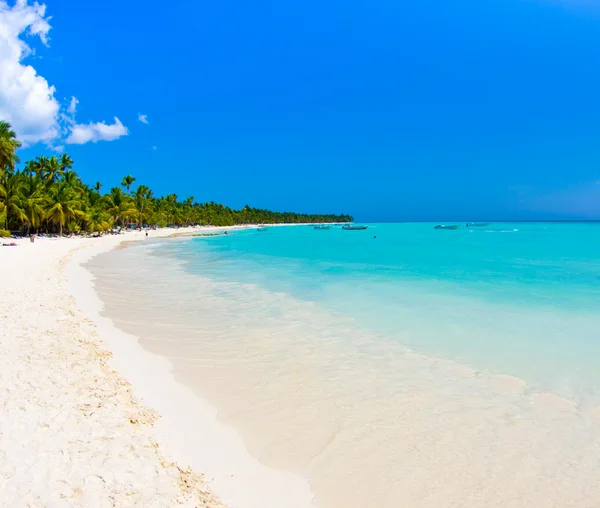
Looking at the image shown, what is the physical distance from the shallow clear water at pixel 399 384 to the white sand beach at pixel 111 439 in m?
0.36

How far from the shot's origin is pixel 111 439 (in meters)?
4.07

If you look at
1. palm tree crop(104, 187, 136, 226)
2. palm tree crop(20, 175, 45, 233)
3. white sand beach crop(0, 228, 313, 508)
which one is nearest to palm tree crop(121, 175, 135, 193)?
palm tree crop(104, 187, 136, 226)

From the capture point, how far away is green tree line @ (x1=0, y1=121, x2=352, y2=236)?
38781 millimetres

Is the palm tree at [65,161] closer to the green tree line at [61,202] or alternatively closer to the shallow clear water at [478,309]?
the green tree line at [61,202]

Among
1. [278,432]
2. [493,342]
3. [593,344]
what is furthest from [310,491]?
[593,344]

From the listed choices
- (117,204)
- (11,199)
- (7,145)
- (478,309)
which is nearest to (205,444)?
(478,309)

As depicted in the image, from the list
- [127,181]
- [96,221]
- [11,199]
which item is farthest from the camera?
[127,181]

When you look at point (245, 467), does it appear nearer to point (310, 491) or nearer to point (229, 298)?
point (310, 491)

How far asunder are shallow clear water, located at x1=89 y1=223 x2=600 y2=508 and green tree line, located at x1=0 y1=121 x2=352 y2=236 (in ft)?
103

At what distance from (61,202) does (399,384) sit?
168 feet

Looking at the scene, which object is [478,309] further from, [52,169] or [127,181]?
[127,181]

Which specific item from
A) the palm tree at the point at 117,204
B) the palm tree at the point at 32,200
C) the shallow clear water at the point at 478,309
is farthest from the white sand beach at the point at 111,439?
the palm tree at the point at 117,204

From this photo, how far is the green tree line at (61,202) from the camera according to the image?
38.8 meters

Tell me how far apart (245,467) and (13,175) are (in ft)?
167
